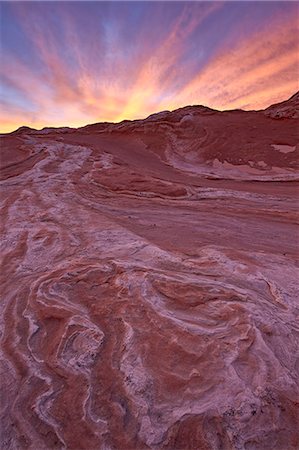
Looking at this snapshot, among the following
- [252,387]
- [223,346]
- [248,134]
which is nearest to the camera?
[252,387]

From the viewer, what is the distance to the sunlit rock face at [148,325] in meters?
2.22

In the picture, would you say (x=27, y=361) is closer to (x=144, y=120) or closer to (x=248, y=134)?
(x=248, y=134)

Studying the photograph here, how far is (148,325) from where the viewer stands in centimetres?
304

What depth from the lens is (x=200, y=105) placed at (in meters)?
22.4

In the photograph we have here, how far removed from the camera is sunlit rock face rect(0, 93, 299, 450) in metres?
2.22

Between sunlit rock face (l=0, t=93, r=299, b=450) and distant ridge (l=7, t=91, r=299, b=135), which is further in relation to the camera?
distant ridge (l=7, t=91, r=299, b=135)

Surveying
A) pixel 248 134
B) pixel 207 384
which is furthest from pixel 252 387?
pixel 248 134

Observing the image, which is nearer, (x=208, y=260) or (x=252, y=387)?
(x=252, y=387)

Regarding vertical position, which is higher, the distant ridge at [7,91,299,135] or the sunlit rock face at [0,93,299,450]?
the distant ridge at [7,91,299,135]

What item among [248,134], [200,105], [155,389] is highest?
[200,105]

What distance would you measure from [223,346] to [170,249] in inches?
82.3

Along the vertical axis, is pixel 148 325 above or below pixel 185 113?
below

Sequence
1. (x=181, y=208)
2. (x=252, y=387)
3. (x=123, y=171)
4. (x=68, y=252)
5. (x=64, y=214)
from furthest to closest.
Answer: (x=123, y=171) → (x=181, y=208) → (x=64, y=214) → (x=68, y=252) → (x=252, y=387)

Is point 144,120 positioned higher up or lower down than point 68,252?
higher up
